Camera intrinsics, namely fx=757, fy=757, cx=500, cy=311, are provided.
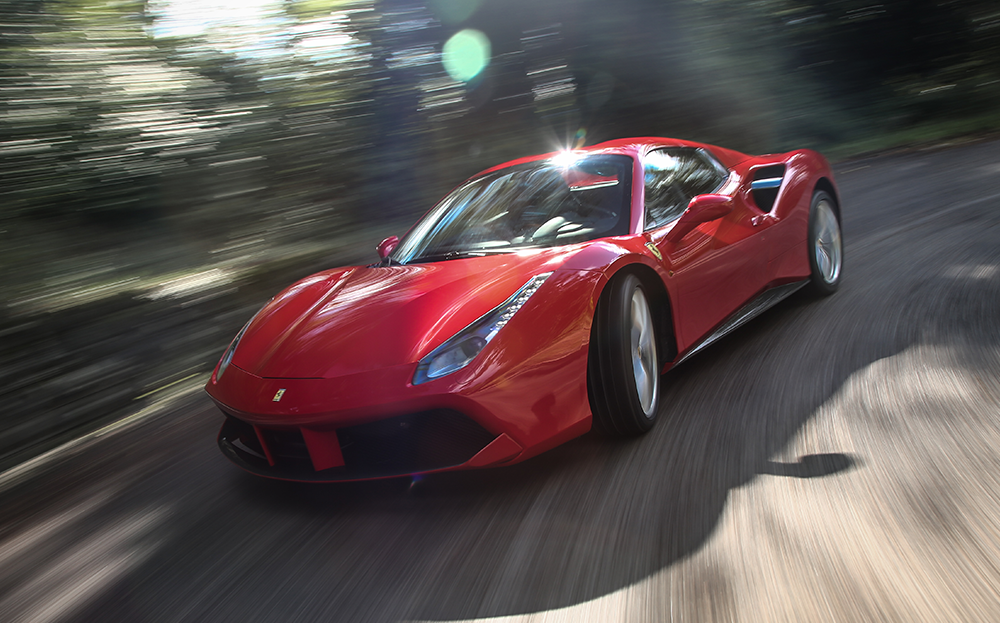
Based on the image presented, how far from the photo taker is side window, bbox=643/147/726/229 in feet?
11.0

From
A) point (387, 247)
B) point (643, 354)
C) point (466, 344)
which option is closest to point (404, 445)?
point (466, 344)

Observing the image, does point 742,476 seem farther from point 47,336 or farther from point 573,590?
point 47,336

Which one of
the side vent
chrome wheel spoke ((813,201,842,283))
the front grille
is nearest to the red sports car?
the front grille

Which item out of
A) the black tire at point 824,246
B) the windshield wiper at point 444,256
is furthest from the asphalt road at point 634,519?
the windshield wiper at point 444,256

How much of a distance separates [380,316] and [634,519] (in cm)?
112

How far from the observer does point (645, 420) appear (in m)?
2.79

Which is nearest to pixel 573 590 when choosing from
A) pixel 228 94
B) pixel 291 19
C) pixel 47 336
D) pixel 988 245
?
pixel 47 336

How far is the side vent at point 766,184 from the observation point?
4180mm

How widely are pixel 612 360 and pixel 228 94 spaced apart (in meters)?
5.09

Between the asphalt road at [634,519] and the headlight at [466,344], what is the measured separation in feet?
1.48

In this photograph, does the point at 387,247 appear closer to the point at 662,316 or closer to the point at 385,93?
the point at 662,316

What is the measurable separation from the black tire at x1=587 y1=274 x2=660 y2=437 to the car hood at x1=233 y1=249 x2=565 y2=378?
0.26m

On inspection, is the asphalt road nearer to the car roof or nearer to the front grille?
the front grille

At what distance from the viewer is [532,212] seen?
3359mm
